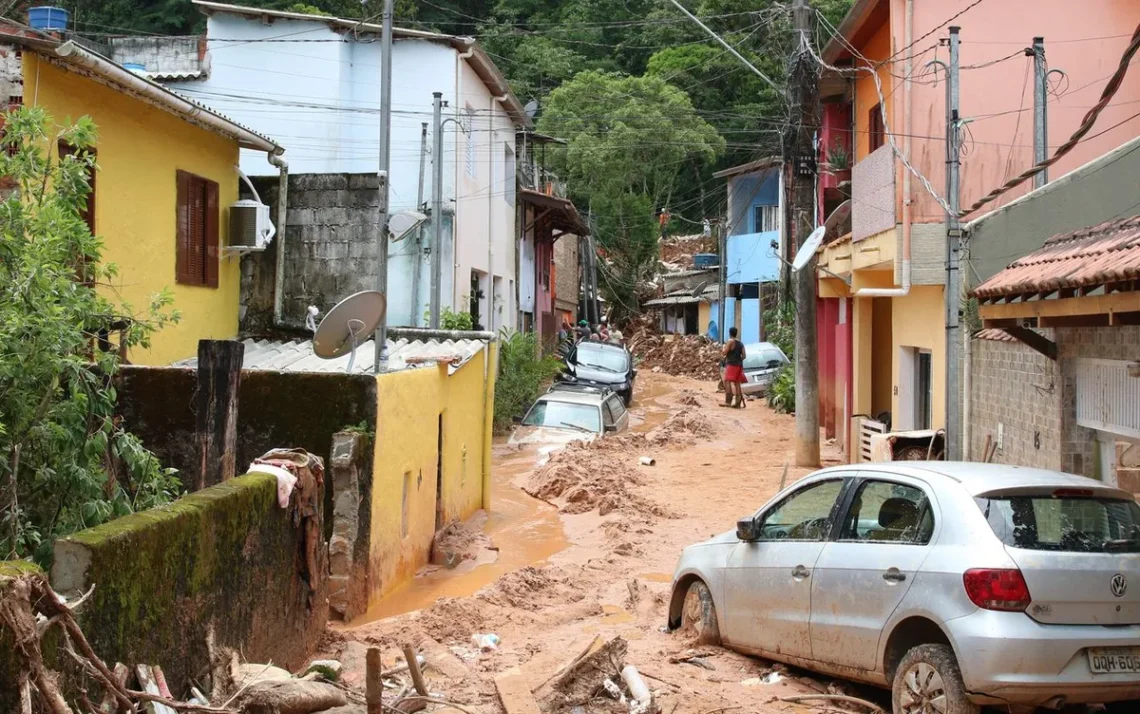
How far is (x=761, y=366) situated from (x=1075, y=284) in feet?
90.7

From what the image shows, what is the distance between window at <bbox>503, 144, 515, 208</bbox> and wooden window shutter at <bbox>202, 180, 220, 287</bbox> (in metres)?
15.1

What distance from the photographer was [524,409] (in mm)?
24312

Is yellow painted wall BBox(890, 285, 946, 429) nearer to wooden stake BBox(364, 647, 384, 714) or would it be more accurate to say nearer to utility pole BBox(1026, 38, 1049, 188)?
utility pole BBox(1026, 38, 1049, 188)

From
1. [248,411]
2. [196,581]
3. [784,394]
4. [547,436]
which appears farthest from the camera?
[784,394]

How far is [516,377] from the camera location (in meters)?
24.2

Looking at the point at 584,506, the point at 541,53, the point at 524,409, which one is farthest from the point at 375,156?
the point at 541,53

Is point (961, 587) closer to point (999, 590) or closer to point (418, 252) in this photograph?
point (999, 590)

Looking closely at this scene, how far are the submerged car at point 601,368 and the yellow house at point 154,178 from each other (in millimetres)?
13289

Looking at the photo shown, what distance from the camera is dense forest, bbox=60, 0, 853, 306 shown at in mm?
41156

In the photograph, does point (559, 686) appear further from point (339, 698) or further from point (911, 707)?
point (911, 707)

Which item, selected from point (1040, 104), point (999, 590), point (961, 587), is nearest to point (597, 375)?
point (1040, 104)

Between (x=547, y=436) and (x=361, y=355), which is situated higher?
(x=361, y=355)

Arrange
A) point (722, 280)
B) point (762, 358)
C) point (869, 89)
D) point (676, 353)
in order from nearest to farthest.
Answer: point (869, 89)
point (762, 358)
point (676, 353)
point (722, 280)

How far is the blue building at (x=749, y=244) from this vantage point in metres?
46.3
